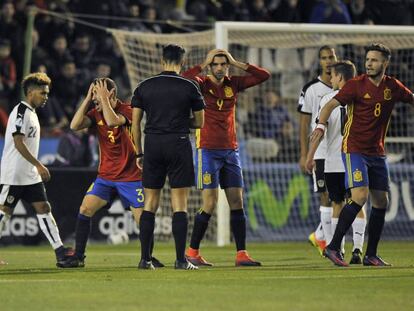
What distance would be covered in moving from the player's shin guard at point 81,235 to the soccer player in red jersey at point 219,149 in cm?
107

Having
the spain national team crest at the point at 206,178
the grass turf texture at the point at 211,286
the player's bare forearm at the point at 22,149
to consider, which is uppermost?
the player's bare forearm at the point at 22,149

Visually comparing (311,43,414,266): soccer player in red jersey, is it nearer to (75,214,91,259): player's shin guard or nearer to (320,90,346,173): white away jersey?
(320,90,346,173): white away jersey

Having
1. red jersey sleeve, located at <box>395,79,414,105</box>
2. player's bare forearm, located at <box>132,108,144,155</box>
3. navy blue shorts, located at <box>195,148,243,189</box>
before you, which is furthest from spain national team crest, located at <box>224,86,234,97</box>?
red jersey sleeve, located at <box>395,79,414,105</box>

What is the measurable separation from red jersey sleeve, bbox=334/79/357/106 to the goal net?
230 inches

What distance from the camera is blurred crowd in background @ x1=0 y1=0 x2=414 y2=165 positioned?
1962 centimetres

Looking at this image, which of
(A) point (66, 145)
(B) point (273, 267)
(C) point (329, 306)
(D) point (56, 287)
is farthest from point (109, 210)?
(C) point (329, 306)

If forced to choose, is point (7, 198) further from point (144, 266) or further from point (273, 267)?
point (273, 267)

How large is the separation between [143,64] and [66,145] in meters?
1.92

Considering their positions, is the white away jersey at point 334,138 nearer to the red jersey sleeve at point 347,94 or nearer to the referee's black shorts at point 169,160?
the red jersey sleeve at point 347,94

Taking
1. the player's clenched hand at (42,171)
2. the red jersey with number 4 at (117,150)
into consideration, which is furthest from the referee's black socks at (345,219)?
the player's clenched hand at (42,171)

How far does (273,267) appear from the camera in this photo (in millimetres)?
11766

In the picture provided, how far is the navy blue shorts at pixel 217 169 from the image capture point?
40.4 ft

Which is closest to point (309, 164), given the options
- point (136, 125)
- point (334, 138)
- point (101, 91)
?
point (334, 138)

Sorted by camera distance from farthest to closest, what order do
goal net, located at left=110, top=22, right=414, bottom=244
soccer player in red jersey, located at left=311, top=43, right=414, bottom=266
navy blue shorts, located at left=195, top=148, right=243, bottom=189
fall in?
1. goal net, located at left=110, top=22, right=414, bottom=244
2. navy blue shorts, located at left=195, top=148, right=243, bottom=189
3. soccer player in red jersey, located at left=311, top=43, right=414, bottom=266
